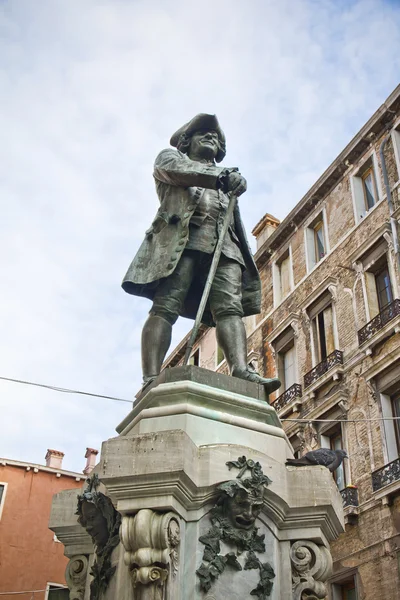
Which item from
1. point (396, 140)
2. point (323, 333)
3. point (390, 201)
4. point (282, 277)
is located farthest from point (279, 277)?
point (396, 140)

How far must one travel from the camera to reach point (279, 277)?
26.0 metres

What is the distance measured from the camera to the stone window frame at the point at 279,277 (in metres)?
24.8

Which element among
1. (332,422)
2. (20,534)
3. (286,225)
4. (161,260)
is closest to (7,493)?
(20,534)

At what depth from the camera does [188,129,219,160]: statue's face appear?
5.71 metres

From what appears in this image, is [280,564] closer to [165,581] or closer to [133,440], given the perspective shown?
[165,581]

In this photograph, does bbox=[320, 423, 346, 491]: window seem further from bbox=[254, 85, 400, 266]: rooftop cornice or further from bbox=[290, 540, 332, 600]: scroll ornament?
bbox=[290, 540, 332, 600]: scroll ornament

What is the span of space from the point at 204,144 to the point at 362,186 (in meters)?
17.9

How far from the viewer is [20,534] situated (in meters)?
24.6

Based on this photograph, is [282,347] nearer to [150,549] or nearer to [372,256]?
[372,256]

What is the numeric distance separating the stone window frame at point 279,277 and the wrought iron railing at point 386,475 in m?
8.57

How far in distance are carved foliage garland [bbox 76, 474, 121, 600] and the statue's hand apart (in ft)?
7.59

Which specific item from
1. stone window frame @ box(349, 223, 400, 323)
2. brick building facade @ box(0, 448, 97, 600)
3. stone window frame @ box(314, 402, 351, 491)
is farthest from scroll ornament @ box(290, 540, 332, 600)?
brick building facade @ box(0, 448, 97, 600)

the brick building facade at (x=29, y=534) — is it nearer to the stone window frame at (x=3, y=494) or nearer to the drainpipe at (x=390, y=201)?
the stone window frame at (x=3, y=494)

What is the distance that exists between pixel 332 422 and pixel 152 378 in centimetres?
1591
